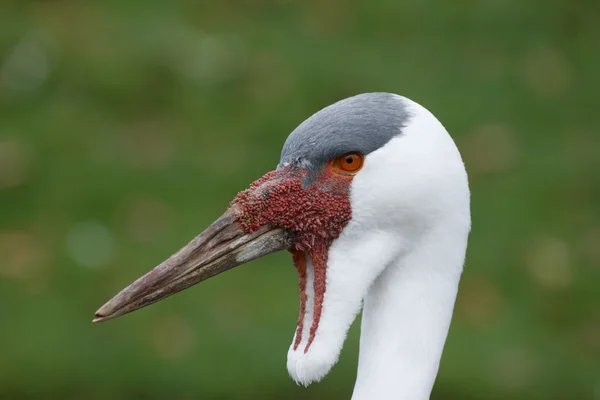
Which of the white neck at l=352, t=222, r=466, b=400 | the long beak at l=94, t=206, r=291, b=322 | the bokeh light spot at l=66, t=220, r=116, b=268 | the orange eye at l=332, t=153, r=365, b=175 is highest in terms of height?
the bokeh light spot at l=66, t=220, r=116, b=268

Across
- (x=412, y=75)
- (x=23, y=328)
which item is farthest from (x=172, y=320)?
(x=412, y=75)

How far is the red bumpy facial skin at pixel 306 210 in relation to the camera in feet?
14.2

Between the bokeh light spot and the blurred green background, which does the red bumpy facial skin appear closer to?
the blurred green background

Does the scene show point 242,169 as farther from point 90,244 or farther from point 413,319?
point 413,319

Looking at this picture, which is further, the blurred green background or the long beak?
the blurred green background

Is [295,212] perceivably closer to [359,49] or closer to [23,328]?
[23,328]

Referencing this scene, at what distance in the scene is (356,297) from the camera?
14.0ft

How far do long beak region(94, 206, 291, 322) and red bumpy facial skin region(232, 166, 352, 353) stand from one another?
0.05 m

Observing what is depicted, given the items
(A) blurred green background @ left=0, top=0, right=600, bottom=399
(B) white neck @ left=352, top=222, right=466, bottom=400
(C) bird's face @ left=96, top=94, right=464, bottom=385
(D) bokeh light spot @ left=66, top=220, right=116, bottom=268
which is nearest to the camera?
(C) bird's face @ left=96, top=94, right=464, bottom=385

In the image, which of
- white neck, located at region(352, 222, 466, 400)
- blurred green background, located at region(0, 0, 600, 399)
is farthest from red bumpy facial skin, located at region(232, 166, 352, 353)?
blurred green background, located at region(0, 0, 600, 399)

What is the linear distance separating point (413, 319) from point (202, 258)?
938mm

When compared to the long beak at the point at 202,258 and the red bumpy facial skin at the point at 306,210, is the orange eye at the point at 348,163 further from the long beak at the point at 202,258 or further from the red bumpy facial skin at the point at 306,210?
the long beak at the point at 202,258

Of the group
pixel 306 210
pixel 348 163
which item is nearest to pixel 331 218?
pixel 306 210

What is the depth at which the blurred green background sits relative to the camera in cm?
852
